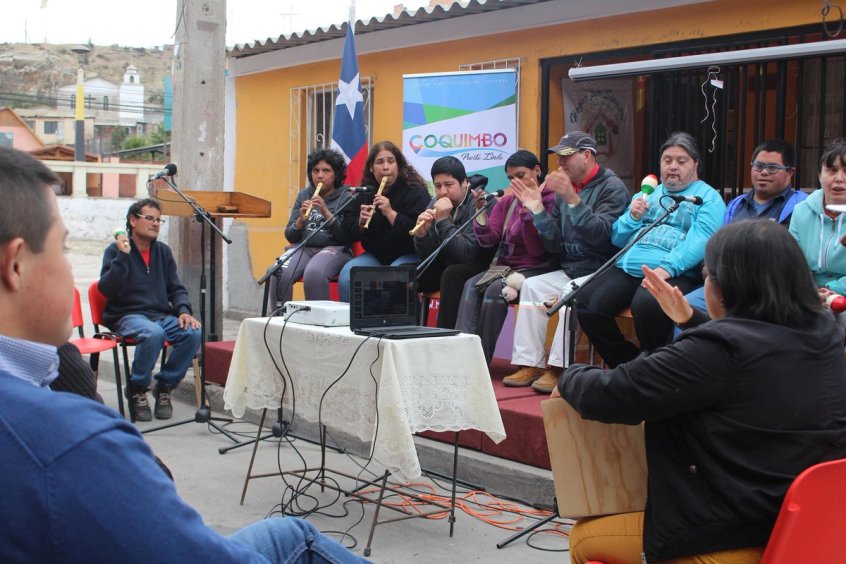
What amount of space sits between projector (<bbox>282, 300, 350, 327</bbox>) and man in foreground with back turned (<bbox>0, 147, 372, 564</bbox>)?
10.2 feet

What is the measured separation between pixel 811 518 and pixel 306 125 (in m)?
8.56

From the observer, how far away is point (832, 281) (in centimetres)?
477

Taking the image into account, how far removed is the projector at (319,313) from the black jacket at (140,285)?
2.39 m

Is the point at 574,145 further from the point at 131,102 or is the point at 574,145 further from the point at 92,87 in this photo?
the point at 92,87

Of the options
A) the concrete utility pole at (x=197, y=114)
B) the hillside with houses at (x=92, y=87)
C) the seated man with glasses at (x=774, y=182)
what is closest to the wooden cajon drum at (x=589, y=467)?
the seated man with glasses at (x=774, y=182)

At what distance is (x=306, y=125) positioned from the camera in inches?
403

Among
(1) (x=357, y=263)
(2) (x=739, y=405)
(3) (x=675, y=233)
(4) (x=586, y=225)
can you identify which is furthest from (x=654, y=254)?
(2) (x=739, y=405)

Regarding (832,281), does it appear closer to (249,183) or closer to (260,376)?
(260,376)

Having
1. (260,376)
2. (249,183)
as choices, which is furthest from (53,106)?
(260,376)

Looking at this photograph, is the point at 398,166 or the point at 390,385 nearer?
the point at 390,385

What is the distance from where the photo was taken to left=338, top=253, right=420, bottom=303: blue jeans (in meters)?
6.93

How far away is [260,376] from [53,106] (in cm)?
8049

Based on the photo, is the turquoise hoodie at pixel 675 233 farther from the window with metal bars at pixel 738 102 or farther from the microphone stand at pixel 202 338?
the microphone stand at pixel 202 338

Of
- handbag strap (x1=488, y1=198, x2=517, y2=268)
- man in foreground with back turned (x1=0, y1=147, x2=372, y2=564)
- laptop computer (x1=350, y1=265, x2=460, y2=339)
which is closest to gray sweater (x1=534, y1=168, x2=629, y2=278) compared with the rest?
handbag strap (x1=488, y1=198, x2=517, y2=268)
